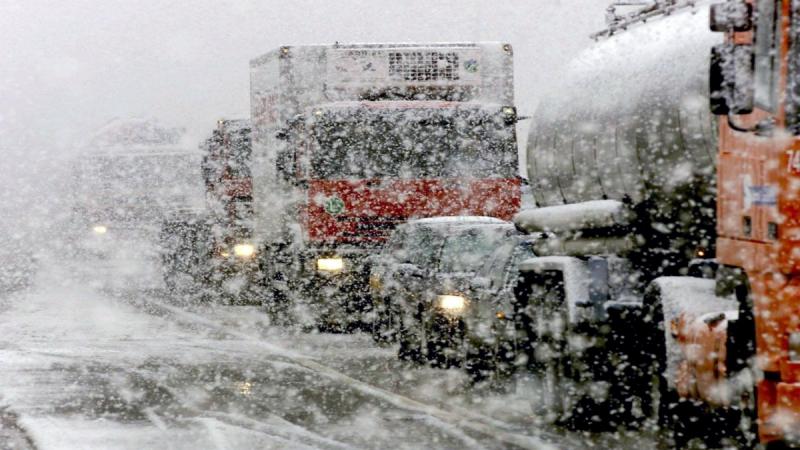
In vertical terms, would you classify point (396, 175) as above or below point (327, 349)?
above

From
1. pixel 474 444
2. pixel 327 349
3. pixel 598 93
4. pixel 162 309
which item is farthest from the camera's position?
pixel 162 309

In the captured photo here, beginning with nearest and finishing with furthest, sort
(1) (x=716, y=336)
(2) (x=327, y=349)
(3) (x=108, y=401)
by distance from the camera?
(1) (x=716, y=336) < (3) (x=108, y=401) < (2) (x=327, y=349)

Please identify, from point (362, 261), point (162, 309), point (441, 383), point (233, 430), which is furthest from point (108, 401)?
point (162, 309)

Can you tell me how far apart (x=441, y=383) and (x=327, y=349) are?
3.65m

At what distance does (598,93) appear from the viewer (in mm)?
11141

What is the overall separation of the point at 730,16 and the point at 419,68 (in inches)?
541

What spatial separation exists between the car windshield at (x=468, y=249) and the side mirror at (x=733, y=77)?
7.90 meters

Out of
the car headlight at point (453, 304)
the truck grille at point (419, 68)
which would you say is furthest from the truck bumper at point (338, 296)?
the car headlight at point (453, 304)

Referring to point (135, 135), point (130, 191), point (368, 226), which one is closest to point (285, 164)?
point (368, 226)

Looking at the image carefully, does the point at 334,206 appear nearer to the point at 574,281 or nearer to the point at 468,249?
the point at 468,249

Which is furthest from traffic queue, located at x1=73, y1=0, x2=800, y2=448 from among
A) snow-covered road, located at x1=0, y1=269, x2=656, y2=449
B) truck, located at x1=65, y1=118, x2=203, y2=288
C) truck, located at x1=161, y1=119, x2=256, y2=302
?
truck, located at x1=65, y1=118, x2=203, y2=288

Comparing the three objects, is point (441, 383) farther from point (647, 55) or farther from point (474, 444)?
point (647, 55)

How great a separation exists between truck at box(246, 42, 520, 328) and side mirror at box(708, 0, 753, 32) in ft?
41.9

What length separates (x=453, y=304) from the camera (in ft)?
48.6
